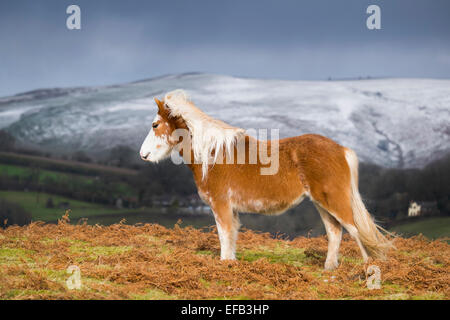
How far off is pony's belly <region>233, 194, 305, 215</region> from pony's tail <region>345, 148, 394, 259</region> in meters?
0.67

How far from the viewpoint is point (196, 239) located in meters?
7.87

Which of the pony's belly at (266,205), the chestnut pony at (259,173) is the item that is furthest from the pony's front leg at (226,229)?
the pony's belly at (266,205)

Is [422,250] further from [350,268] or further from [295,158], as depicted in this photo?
[295,158]

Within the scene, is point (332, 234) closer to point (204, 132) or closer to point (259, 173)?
point (259, 173)

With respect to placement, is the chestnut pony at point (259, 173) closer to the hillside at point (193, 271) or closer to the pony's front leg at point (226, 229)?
the pony's front leg at point (226, 229)

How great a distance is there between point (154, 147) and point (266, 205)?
1688 mm

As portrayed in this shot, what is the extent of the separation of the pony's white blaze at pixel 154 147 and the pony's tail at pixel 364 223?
239 cm

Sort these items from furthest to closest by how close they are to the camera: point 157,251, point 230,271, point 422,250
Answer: point 422,250 → point 157,251 → point 230,271

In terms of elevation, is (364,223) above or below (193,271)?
above

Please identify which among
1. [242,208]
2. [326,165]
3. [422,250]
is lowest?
[422,250]

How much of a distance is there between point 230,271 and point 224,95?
10.2m

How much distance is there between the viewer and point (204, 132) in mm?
6246

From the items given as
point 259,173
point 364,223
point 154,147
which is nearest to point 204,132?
point 154,147
